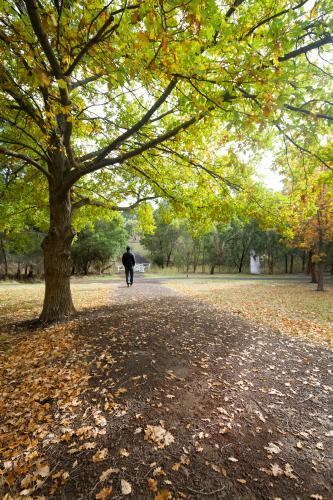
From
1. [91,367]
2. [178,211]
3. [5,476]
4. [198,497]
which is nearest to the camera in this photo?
[198,497]

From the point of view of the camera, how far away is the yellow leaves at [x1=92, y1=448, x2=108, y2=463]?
2342 millimetres

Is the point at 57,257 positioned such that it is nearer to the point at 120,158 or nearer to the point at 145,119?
the point at 120,158

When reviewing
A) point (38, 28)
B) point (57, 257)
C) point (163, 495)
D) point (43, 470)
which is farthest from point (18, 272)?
point (163, 495)

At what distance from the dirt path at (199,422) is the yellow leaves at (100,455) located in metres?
0.01

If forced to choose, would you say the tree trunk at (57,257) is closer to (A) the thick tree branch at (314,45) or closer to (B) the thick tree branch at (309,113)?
(B) the thick tree branch at (309,113)

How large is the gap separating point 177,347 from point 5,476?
3239 millimetres

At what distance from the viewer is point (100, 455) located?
2.39 metres

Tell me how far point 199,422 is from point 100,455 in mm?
1183

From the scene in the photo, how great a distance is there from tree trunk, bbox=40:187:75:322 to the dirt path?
1.58m

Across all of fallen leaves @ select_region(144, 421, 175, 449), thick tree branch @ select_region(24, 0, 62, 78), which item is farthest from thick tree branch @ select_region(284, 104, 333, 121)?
fallen leaves @ select_region(144, 421, 175, 449)

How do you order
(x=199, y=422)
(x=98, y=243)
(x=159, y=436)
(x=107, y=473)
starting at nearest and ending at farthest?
(x=107, y=473) < (x=159, y=436) < (x=199, y=422) < (x=98, y=243)

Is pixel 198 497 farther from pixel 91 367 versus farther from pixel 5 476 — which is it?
pixel 91 367

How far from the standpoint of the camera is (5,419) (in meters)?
2.94

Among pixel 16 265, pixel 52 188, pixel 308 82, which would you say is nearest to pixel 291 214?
pixel 308 82
